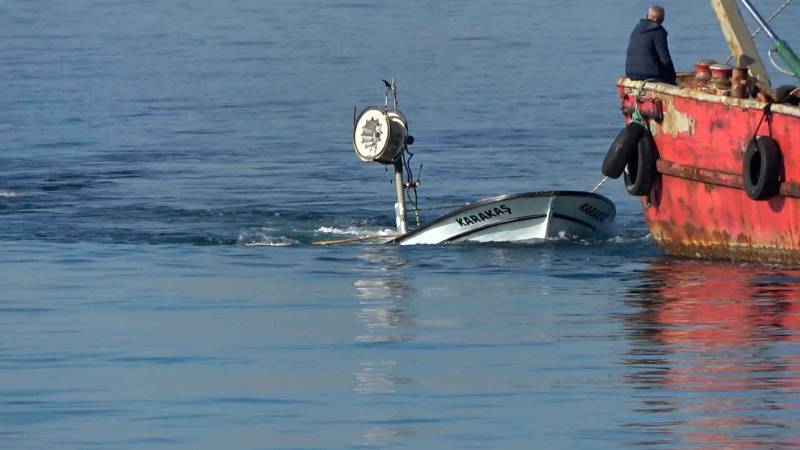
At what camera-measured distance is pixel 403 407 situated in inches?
566

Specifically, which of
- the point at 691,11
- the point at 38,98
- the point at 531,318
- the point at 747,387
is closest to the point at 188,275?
→ the point at 531,318

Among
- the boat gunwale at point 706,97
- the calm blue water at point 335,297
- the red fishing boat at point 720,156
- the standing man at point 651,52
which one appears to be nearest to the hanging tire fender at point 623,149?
the red fishing boat at point 720,156

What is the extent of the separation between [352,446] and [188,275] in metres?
9.28

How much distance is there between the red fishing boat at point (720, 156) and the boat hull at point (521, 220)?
1.90ft

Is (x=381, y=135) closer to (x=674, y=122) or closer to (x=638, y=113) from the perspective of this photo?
(x=638, y=113)

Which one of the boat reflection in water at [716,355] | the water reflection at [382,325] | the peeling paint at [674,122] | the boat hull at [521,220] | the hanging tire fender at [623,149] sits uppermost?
the peeling paint at [674,122]

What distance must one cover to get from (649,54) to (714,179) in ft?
6.03

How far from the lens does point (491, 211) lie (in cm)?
2366

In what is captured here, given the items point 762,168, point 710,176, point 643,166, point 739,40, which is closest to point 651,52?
point 739,40

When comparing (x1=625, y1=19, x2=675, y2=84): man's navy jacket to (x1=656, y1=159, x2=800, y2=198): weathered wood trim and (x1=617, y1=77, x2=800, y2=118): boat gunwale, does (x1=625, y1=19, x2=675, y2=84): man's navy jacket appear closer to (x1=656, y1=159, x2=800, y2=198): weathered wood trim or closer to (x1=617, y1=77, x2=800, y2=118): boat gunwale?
(x1=617, y1=77, x2=800, y2=118): boat gunwale

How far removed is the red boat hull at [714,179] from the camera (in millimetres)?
20672

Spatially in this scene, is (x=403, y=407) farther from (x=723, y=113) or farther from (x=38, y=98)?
(x=38, y=98)

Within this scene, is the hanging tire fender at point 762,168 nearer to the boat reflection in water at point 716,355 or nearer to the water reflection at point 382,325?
the boat reflection in water at point 716,355

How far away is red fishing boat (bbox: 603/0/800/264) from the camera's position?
2061cm
